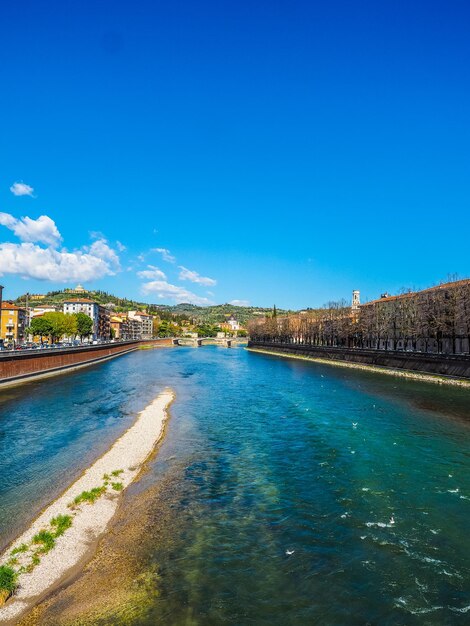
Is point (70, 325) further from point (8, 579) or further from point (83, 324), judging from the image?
point (8, 579)

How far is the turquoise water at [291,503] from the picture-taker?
10352mm

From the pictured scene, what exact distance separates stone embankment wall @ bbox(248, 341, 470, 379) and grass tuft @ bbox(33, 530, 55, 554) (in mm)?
53555

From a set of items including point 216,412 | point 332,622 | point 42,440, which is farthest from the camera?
point 216,412

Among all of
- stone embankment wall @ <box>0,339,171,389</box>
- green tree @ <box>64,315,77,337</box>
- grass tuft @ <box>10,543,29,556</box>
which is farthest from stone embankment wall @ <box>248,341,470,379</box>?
green tree @ <box>64,315,77,337</box>

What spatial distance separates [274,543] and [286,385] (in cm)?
4528

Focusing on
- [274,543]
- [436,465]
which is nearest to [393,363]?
[436,465]

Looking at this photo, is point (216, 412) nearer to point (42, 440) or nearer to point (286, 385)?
point (42, 440)

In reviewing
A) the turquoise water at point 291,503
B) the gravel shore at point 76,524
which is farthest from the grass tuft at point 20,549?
the turquoise water at point 291,503

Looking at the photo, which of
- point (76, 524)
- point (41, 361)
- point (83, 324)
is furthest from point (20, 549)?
point (83, 324)

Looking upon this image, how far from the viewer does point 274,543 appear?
1318 centimetres

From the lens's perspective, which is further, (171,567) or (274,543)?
(274,543)

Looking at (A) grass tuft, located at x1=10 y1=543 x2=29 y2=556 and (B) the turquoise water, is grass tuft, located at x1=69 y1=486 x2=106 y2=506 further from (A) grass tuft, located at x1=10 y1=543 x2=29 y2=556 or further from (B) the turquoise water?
(A) grass tuft, located at x1=10 y1=543 x2=29 y2=556

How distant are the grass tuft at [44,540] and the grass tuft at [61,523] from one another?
310mm

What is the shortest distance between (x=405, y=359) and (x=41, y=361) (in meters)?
57.7
